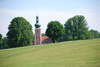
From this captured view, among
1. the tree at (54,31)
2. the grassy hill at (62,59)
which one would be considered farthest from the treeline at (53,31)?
the grassy hill at (62,59)

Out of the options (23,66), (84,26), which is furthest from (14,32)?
(23,66)

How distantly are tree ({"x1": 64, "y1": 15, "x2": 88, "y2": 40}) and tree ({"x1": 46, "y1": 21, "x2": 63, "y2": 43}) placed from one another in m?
2.45

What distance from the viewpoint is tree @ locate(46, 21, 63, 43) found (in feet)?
144

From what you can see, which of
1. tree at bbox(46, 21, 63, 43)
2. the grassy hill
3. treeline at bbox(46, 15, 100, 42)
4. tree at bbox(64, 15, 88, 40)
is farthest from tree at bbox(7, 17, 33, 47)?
the grassy hill

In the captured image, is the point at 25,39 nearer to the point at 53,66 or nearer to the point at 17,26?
the point at 17,26

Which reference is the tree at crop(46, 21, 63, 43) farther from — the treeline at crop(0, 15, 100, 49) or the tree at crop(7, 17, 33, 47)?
the tree at crop(7, 17, 33, 47)

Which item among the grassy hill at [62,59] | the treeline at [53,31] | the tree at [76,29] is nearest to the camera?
the grassy hill at [62,59]

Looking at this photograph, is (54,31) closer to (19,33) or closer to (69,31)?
(69,31)

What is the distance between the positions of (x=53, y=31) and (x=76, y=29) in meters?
5.54

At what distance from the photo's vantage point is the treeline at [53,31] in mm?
35344

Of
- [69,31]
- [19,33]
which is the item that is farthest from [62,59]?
[69,31]

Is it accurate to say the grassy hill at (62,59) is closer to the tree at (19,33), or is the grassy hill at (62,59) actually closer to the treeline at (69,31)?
the tree at (19,33)

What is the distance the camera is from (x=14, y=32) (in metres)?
35.6

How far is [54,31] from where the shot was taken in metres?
44.6
